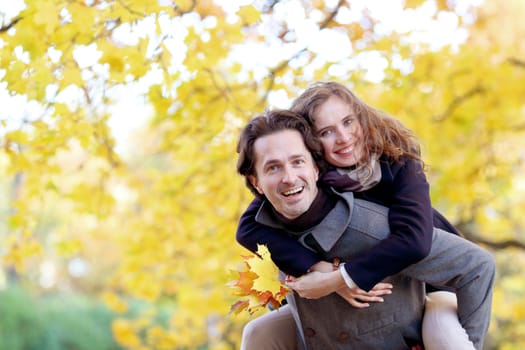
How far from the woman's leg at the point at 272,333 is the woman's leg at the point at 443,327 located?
22.5 inches

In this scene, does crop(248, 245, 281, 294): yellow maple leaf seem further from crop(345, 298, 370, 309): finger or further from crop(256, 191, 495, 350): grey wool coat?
crop(345, 298, 370, 309): finger

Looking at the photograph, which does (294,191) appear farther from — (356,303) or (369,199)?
(356,303)

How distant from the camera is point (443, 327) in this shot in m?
2.45

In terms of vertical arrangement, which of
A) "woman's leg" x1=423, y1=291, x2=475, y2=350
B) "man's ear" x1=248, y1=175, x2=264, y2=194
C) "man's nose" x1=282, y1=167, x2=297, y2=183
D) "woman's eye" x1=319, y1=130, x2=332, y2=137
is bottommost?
"woman's leg" x1=423, y1=291, x2=475, y2=350

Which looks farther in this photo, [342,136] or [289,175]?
[342,136]

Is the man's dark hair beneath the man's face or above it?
above

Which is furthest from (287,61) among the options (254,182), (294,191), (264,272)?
(264,272)

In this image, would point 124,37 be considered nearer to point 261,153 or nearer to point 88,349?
point 261,153

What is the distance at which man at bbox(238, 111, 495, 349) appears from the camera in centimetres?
245

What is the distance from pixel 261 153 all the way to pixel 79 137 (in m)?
1.47

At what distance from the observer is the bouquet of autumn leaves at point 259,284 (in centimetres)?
247

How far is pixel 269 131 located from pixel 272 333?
0.85m

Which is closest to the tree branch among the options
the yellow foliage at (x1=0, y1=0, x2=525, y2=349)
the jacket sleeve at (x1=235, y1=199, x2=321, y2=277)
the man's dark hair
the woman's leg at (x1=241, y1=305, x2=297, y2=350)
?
the yellow foliage at (x1=0, y1=0, x2=525, y2=349)

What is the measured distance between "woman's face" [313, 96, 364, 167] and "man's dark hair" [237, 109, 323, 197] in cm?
5
